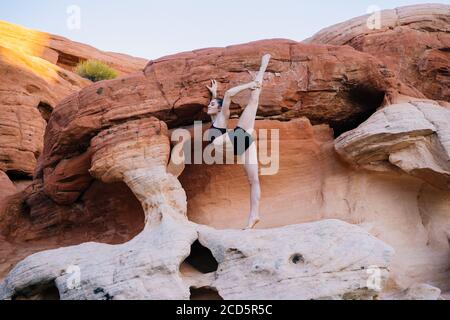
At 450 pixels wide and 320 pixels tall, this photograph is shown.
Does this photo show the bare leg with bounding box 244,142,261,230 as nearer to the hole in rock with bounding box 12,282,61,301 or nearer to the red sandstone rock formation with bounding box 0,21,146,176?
the hole in rock with bounding box 12,282,61,301

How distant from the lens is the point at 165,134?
10.4 m

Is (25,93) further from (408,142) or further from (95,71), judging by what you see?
(408,142)

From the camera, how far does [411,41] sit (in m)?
13.0

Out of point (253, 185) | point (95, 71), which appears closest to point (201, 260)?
point (253, 185)

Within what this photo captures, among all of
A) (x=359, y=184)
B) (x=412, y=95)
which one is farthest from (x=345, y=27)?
(x=359, y=184)

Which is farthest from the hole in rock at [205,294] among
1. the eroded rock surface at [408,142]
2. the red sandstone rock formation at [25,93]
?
the red sandstone rock formation at [25,93]

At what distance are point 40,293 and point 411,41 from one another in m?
9.27

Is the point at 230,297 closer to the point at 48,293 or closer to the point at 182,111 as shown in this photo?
the point at 48,293

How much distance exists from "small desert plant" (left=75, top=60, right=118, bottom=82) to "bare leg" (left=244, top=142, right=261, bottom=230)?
1364 cm

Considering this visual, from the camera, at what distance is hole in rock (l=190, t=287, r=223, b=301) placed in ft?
26.2

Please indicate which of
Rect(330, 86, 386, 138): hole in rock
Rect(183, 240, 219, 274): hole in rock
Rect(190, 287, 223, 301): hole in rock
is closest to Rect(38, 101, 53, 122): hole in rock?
Rect(330, 86, 386, 138): hole in rock

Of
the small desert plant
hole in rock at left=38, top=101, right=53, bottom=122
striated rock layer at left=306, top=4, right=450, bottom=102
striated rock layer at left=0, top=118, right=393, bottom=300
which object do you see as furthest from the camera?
the small desert plant

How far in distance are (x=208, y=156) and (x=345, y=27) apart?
5.74m

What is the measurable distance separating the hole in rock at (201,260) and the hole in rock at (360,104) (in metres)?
3.95
